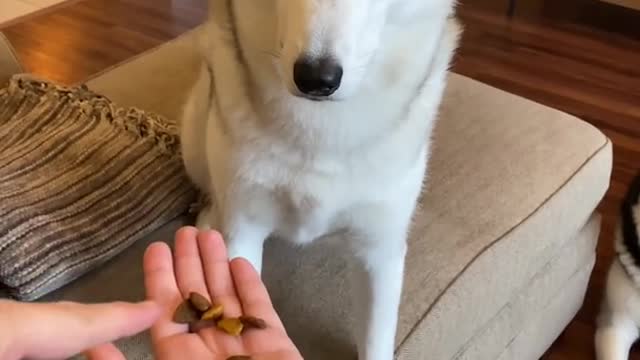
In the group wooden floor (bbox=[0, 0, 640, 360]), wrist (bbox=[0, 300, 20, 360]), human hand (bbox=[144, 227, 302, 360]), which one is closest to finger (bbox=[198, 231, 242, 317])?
human hand (bbox=[144, 227, 302, 360])

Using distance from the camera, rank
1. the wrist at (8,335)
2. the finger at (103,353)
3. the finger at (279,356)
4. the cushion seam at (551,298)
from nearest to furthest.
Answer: the wrist at (8,335) < the finger at (103,353) < the finger at (279,356) < the cushion seam at (551,298)

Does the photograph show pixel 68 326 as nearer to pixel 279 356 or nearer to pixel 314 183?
pixel 279 356

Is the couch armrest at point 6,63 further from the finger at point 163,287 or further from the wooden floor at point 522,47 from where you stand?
the wooden floor at point 522,47

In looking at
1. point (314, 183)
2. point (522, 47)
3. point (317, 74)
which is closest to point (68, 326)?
point (317, 74)

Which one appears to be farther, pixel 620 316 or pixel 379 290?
pixel 620 316

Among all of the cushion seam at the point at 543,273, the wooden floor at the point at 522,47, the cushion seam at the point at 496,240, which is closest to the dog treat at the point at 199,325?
the cushion seam at the point at 496,240

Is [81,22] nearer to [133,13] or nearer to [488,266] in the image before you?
[133,13]
